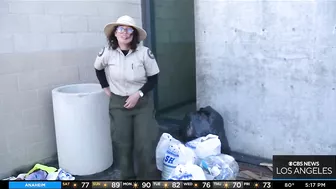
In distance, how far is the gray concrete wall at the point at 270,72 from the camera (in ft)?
10.7

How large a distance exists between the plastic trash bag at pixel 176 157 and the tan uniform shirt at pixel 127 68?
0.64 metres

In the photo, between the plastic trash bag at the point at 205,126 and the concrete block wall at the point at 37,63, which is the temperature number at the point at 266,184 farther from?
the concrete block wall at the point at 37,63

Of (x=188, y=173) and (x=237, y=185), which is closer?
(x=237, y=185)

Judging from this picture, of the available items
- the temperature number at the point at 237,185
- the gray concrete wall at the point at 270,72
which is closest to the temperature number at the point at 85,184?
the temperature number at the point at 237,185

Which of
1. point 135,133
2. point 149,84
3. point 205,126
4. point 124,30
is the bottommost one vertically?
point 205,126

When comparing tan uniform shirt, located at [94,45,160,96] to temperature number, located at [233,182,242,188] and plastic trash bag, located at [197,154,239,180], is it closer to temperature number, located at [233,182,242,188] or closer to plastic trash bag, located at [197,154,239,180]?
plastic trash bag, located at [197,154,239,180]

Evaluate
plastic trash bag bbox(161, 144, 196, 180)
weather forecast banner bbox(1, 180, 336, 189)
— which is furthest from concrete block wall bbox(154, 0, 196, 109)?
weather forecast banner bbox(1, 180, 336, 189)

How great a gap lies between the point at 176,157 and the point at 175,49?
2387 mm

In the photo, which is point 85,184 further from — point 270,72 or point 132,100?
point 270,72

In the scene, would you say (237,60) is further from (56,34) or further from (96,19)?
(56,34)

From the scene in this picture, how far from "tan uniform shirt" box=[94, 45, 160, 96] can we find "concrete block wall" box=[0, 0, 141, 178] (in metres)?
0.85

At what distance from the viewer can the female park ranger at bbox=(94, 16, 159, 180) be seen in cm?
295

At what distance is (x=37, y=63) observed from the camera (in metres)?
3.52

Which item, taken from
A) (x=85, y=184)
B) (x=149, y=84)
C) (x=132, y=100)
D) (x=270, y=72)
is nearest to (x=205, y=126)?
(x=270, y=72)
